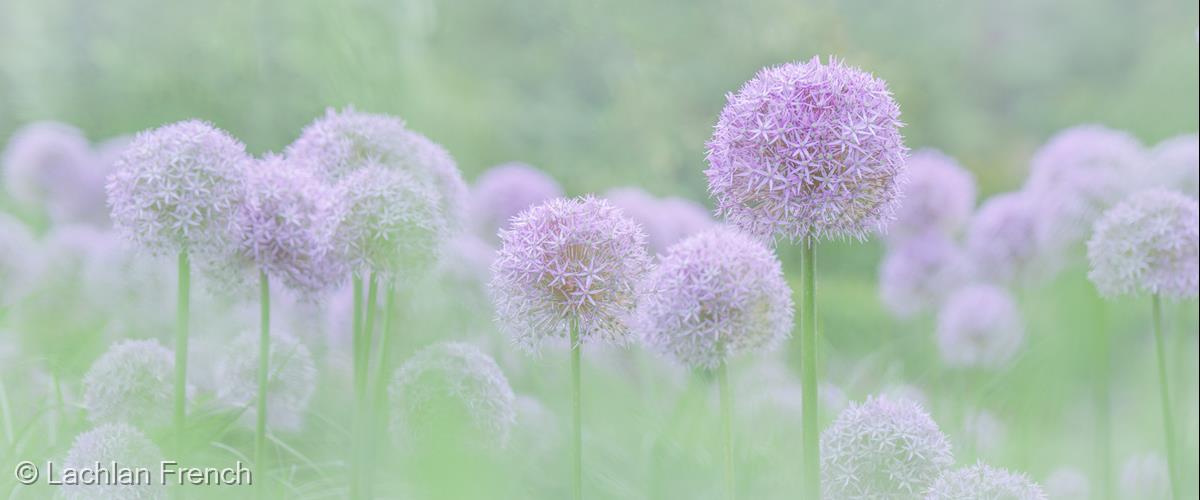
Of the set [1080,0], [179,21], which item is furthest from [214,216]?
[1080,0]

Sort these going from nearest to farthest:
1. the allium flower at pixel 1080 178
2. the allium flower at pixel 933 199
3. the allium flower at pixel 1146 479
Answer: the allium flower at pixel 1146 479 < the allium flower at pixel 1080 178 < the allium flower at pixel 933 199

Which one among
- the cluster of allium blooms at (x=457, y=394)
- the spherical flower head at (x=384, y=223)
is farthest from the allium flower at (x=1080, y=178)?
the spherical flower head at (x=384, y=223)

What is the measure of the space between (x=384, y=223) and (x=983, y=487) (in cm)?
100

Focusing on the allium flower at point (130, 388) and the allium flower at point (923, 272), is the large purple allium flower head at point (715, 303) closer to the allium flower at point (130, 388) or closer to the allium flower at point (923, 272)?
the allium flower at point (130, 388)

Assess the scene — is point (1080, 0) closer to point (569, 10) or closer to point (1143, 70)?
point (1143, 70)

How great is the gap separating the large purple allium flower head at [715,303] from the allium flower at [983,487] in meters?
0.36

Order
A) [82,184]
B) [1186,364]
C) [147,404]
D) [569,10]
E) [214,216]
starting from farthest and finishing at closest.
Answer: [569,10] < [82,184] < [1186,364] < [147,404] < [214,216]

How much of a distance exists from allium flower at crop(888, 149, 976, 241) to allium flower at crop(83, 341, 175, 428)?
8.69ft

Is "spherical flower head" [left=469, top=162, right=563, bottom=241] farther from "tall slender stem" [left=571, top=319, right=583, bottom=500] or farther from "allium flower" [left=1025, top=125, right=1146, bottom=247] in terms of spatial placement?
"tall slender stem" [left=571, top=319, right=583, bottom=500]

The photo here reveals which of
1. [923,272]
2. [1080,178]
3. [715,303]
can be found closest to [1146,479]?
[1080,178]

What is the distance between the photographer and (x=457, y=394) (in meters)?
1.89

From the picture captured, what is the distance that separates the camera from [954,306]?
12.7 ft

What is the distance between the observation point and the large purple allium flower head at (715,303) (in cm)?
180

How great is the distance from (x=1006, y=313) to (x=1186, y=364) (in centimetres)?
56
